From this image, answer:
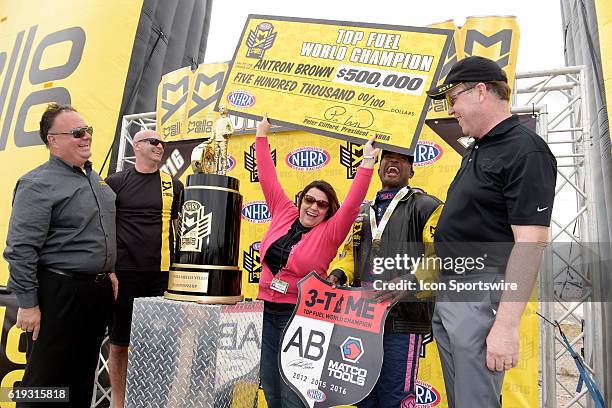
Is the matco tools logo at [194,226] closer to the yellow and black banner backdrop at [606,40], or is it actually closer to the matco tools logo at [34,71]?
the yellow and black banner backdrop at [606,40]

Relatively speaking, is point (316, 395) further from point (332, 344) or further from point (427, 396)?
point (427, 396)

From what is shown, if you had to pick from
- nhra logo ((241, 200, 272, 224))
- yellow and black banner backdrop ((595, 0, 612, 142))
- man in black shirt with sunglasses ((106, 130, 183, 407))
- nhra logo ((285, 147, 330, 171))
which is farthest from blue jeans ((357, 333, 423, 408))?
yellow and black banner backdrop ((595, 0, 612, 142))

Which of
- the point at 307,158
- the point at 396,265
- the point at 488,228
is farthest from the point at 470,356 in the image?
the point at 307,158

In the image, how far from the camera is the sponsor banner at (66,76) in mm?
4242

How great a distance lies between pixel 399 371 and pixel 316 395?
43 cm

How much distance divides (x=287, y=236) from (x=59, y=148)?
4.48 ft

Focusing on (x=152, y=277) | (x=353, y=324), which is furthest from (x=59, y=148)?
(x=353, y=324)

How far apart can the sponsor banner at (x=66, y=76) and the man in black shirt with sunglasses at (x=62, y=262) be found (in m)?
2.07

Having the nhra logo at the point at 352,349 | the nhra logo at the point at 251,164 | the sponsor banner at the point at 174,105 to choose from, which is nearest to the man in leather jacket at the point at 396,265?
the nhra logo at the point at 352,349

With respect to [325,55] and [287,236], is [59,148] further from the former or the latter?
[325,55]

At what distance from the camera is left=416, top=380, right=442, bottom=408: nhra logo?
2920 mm

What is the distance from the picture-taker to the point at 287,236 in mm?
2197

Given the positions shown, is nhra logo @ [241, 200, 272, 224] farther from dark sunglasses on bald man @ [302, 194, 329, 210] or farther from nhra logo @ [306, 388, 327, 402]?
nhra logo @ [306, 388, 327, 402]

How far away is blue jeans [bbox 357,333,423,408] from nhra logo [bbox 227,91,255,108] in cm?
143
